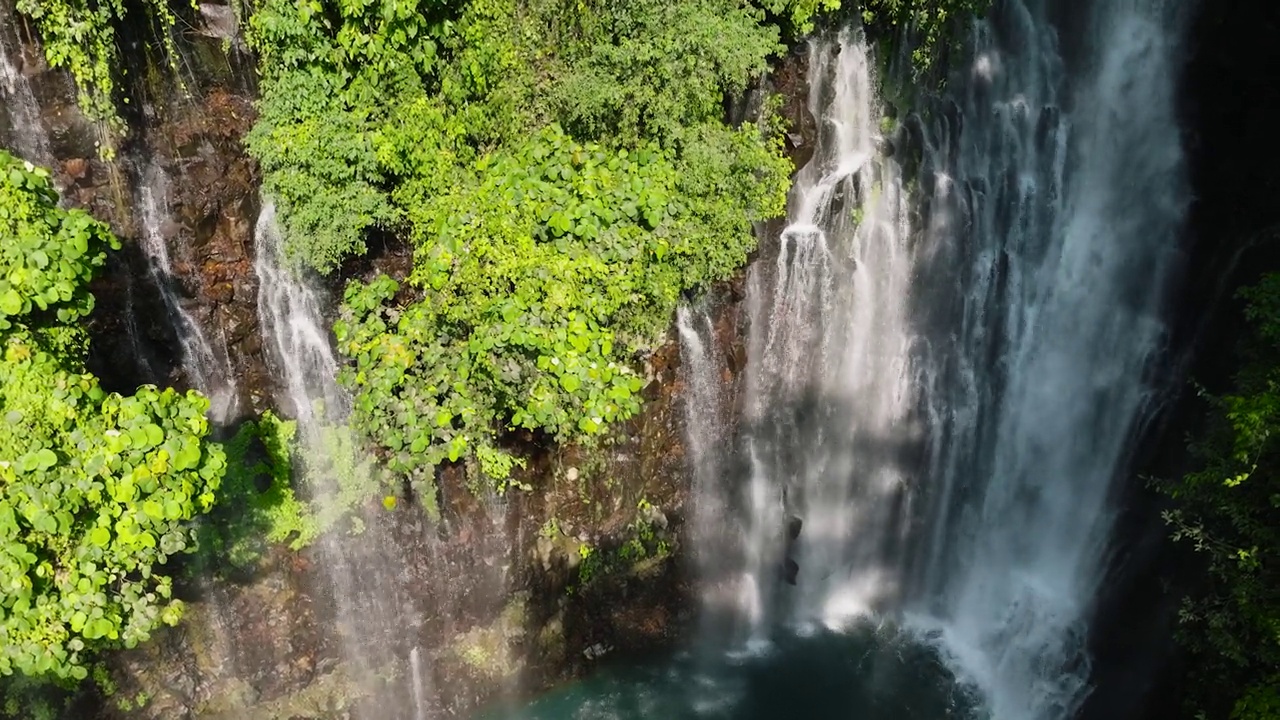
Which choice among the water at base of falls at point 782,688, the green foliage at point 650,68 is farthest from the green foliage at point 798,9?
the water at base of falls at point 782,688

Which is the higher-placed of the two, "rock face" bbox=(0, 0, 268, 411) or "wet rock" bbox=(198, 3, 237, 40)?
"wet rock" bbox=(198, 3, 237, 40)

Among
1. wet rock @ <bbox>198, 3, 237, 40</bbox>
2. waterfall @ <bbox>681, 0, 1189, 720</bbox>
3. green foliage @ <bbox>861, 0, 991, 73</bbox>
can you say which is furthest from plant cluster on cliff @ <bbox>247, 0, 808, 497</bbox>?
waterfall @ <bbox>681, 0, 1189, 720</bbox>

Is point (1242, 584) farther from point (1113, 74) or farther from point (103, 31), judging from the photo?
point (103, 31)

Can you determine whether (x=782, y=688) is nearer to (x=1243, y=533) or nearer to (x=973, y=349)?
(x=973, y=349)

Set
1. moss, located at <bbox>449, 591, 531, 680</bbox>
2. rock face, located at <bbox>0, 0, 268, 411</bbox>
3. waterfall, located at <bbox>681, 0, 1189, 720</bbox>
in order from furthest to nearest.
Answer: moss, located at <bbox>449, 591, 531, 680</bbox>
waterfall, located at <bbox>681, 0, 1189, 720</bbox>
rock face, located at <bbox>0, 0, 268, 411</bbox>

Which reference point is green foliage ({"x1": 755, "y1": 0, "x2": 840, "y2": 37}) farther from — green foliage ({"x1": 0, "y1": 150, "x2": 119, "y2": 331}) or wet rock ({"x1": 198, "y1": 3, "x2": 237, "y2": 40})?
green foliage ({"x1": 0, "y1": 150, "x2": 119, "y2": 331})

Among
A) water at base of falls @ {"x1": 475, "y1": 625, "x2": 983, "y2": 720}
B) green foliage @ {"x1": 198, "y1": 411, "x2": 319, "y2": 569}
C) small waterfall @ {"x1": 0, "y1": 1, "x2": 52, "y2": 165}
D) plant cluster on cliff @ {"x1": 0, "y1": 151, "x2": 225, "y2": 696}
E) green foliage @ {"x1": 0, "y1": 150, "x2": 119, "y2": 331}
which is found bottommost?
water at base of falls @ {"x1": 475, "y1": 625, "x2": 983, "y2": 720}

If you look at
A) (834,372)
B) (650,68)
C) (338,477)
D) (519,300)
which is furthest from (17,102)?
(834,372)

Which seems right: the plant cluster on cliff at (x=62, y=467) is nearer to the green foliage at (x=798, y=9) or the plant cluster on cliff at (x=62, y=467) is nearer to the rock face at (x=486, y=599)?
the rock face at (x=486, y=599)
